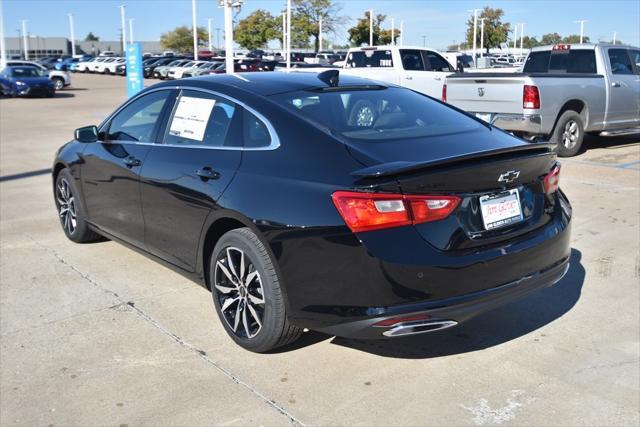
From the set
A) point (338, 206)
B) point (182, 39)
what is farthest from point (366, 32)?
point (338, 206)

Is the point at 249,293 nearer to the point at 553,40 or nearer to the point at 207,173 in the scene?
the point at 207,173

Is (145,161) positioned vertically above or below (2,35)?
below

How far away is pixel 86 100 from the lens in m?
27.5

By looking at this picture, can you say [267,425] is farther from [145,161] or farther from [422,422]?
[145,161]

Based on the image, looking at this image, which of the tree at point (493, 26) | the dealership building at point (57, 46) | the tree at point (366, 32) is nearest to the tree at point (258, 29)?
the tree at point (366, 32)

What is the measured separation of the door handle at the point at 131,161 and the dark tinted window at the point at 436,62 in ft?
45.6

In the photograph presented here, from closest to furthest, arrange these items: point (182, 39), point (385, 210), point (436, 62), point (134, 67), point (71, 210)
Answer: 1. point (385, 210)
2. point (71, 210)
3. point (134, 67)
4. point (436, 62)
5. point (182, 39)

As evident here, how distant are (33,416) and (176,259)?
1477 millimetres

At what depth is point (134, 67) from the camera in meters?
17.1

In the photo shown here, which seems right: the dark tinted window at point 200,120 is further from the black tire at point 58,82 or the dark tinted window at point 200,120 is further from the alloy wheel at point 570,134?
the black tire at point 58,82

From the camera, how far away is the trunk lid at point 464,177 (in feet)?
10.6

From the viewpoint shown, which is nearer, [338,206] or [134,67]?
[338,206]

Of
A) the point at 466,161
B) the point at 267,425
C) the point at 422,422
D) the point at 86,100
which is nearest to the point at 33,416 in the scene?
the point at 267,425

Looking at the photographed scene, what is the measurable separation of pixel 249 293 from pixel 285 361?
455 millimetres
